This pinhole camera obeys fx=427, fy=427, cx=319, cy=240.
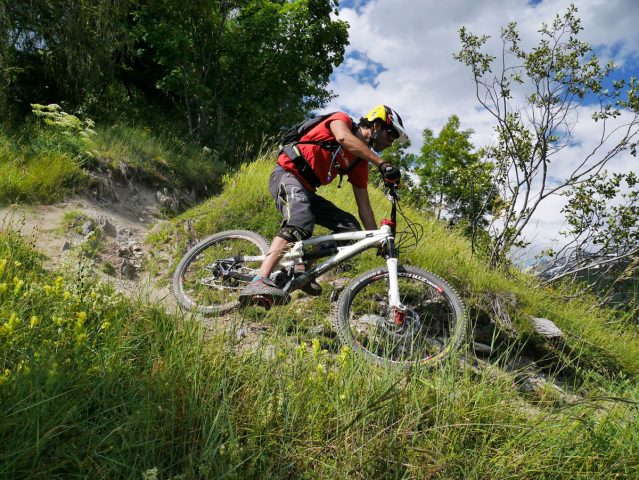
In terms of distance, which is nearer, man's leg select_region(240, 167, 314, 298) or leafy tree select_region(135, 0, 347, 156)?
man's leg select_region(240, 167, 314, 298)

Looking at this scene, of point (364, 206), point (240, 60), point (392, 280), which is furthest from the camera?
point (240, 60)

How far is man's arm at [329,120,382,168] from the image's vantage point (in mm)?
4008

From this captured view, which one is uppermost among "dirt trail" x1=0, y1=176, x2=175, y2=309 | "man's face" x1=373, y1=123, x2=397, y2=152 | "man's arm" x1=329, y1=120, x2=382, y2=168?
"man's face" x1=373, y1=123, x2=397, y2=152

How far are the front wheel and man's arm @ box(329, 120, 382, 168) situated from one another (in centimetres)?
106

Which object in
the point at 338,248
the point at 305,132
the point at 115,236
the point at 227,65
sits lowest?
the point at 115,236

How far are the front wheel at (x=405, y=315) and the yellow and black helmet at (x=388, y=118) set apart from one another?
140cm

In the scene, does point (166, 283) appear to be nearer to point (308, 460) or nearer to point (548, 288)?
point (308, 460)

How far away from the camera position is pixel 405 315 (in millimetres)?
3723

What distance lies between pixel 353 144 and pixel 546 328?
10.1ft

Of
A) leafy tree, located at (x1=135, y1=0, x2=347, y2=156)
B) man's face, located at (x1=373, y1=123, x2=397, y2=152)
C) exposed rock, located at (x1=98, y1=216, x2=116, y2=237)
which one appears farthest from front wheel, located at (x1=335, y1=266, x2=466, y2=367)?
leafy tree, located at (x1=135, y1=0, x2=347, y2=156)

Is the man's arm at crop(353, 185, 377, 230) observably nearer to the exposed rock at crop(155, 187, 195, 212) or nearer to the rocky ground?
the rocky ground

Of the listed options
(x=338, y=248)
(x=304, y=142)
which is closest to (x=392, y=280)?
(x=338, y=248)

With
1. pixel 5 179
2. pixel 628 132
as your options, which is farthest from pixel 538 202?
pixel 5 179

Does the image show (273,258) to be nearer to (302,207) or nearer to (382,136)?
(302,207)
